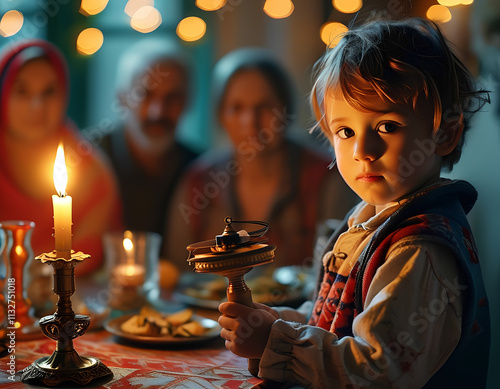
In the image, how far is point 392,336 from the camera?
2.41ft

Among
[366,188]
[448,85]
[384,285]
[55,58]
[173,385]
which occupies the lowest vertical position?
[173,385]

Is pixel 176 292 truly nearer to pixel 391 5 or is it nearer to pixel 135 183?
pixel 135 183

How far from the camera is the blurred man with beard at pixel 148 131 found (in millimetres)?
1872

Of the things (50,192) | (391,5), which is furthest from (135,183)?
(391,5)

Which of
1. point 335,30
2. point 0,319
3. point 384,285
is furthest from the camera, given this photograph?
point 335,30

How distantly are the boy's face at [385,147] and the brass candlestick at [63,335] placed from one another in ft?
1.38

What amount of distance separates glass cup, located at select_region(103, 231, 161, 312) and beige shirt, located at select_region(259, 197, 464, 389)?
2.21 feet

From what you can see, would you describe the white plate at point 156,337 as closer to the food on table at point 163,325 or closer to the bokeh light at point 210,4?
the food on table at point 163,325

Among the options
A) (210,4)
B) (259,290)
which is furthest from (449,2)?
(259,290)

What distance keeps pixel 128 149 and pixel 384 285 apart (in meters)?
1.26

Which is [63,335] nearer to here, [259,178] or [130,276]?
[130,276]

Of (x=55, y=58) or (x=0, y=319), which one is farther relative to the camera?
(x=55, y=58)

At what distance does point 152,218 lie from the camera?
190 centimetres

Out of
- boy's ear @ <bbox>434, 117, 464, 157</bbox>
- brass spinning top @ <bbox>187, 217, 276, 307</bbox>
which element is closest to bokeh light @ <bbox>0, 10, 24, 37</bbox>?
brass spinning top @ <bbox>187, 217, 276, 307</bbox>
